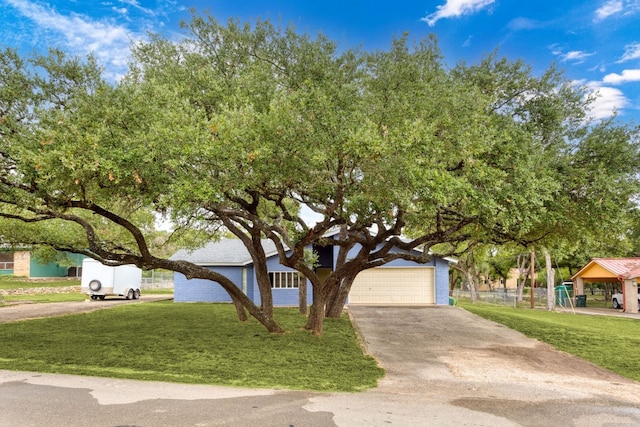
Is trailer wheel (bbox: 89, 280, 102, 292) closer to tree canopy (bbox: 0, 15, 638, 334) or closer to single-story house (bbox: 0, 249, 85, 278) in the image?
single-story house (bbox: 0, 249, 85, 278)

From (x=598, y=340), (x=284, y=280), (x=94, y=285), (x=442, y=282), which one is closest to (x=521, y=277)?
(x=442, y=282)

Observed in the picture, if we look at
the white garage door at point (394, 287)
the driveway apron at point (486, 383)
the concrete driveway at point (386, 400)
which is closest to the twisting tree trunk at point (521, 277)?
the white garage door at point (394, 287)

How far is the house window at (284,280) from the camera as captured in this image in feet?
88.7

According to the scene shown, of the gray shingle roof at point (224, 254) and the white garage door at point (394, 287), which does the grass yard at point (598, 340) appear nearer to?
the white garage door at point (394, 287)

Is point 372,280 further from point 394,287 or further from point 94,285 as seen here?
point 94,285

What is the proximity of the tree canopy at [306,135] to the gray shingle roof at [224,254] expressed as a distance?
15.2m

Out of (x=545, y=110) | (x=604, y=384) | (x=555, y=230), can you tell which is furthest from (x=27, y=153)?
(x=555, y=230)

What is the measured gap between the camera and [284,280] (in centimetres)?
2717

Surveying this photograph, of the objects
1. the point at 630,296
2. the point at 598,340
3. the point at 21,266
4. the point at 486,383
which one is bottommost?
the point at 598,340

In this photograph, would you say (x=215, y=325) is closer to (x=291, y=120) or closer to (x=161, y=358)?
(x=161, y=358)

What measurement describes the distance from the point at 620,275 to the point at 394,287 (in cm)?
1627

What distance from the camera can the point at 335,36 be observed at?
37.0 feet

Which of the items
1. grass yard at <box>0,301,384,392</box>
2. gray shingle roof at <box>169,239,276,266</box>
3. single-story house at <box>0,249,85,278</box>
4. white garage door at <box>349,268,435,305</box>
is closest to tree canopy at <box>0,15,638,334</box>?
grass yard at <box>0,301,384,392</box>

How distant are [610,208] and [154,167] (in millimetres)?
9837
